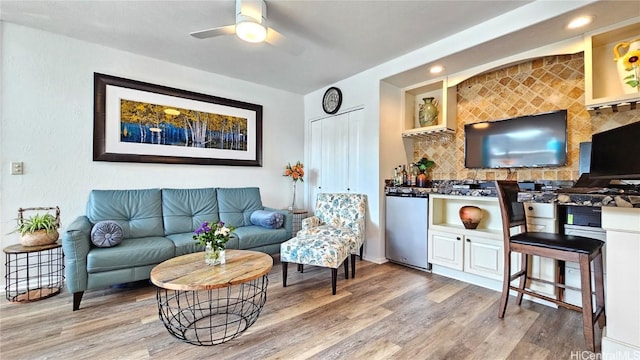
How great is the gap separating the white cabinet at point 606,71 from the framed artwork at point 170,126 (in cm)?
365

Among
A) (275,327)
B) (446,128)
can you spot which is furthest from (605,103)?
(275,327)

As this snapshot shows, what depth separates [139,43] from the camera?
9.39 feet

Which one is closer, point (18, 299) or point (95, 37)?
point (18, 299)

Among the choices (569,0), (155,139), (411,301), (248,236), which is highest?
(569,0)

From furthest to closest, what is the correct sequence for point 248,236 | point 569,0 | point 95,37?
point 248,236 < point 95,37 < point 569,0

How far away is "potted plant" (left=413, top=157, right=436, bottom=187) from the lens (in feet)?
11.4

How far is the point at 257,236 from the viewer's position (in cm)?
309

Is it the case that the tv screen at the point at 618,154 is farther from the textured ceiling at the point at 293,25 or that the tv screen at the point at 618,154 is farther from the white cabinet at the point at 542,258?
the textured ceiling at the point at 293,25

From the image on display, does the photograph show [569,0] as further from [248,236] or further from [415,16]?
[248,236]

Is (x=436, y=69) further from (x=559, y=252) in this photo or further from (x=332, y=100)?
(x=559, y=252)

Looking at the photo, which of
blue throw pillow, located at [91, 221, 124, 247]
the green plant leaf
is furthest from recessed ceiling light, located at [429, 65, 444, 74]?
the green plant leaf

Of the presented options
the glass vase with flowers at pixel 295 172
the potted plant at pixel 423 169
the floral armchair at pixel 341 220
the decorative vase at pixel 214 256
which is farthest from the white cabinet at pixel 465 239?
the decorative vase at pixel 214 256

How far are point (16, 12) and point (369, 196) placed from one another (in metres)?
3.87

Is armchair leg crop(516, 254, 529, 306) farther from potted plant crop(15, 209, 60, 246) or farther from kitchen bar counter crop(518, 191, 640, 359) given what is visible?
potted plant crop(15, 209, 60, 246)
